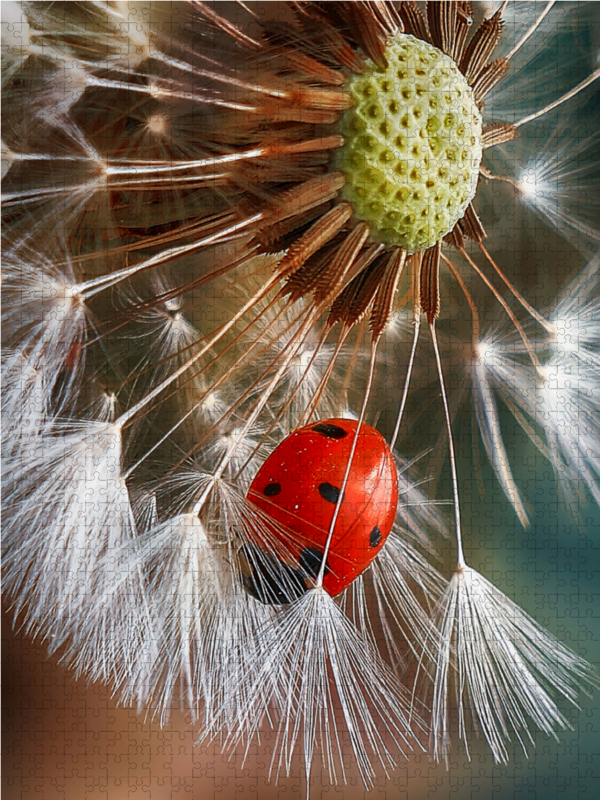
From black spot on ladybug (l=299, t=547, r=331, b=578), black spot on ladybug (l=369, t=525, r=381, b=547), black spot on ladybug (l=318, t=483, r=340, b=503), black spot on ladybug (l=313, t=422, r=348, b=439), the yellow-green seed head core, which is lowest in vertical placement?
black spot on ladybug (l=299, t=547, r=331, b=578)

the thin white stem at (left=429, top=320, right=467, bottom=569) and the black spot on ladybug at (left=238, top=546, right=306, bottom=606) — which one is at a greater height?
the thin white stem at (left=429, top=320, right=467, bottom=569)

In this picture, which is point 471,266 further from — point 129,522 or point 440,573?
point 129,522

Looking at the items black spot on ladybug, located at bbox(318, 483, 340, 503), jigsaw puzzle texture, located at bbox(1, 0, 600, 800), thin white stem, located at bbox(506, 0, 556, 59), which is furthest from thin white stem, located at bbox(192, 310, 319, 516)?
thin white stem, located at bbox(506, 0, 556, 59)

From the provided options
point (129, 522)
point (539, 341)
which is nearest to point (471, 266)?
point (539, 341)

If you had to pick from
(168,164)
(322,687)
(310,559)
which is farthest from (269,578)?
(168,164)

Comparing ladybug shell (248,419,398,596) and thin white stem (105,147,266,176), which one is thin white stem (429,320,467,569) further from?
thin white stem (105,147,266,176)

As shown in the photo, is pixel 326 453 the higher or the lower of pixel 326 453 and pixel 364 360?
the lower

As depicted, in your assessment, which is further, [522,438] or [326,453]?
[522,438]
